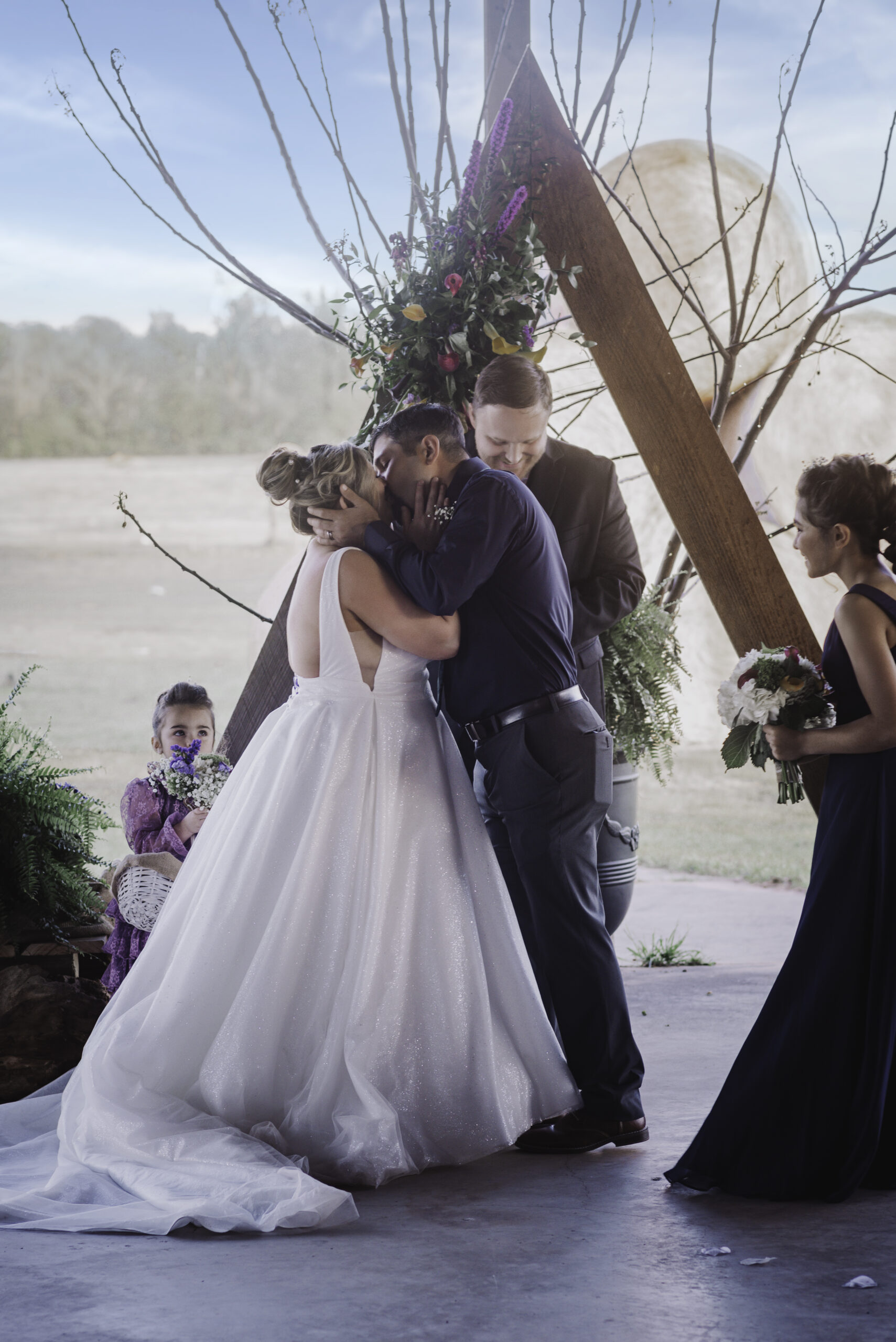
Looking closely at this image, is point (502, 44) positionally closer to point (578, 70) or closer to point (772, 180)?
point (578, 70)

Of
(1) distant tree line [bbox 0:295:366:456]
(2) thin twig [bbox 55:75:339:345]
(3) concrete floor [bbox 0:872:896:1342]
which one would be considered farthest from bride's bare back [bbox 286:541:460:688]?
(1) distant tree line [bbox 0:295:366:456]

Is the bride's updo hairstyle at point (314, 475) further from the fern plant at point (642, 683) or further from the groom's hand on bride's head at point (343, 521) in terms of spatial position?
the fern plant at point (642, 683)

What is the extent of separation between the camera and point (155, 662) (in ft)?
31.6

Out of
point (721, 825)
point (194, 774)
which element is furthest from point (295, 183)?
point (721, 825)

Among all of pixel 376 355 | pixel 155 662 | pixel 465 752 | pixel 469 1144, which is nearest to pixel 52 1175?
pixel 469 1144

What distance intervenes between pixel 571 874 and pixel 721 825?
6535 mm

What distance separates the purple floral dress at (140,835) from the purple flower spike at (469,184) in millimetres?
1767

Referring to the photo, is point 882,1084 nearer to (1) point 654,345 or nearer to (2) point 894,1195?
(2) point 894,1195

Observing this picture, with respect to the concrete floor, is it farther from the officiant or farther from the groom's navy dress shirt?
the officiant

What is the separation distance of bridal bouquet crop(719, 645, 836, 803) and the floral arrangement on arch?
1.14 metres

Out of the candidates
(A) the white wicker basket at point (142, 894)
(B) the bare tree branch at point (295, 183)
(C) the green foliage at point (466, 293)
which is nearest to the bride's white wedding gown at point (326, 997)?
(A) the white wicker basket at point (142, 894)

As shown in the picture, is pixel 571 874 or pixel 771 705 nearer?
pixel 771 705

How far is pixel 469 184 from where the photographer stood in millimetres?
3281

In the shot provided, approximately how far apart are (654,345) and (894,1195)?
2.12 meters
